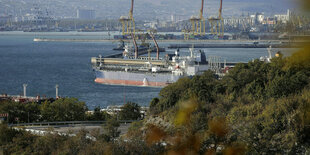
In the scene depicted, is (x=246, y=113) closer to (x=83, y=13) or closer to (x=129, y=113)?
(x=129, y=113)

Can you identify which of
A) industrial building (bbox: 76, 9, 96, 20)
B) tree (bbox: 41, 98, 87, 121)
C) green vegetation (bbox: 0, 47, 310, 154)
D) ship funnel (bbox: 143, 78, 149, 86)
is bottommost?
ship funnel (bbox: 143, 78, 149, 86)

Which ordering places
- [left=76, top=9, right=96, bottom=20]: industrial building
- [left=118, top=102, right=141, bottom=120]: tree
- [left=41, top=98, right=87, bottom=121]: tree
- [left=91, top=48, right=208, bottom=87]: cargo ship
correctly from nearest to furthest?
[left=41, top=98, right=87, bottom=121]: tree, [left=118, top=102, right=141, bottom=120]: tree, [left=91, top=48, right=208, bottom=87]: cargo ship, [left=76, top=9, right=96, bottom=20]: industrial building

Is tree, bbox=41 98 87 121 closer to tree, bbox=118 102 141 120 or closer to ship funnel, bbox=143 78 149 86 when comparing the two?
tree, bbox=118 102 141 120

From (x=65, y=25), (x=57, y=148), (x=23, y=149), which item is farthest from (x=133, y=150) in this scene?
(x=65, y=25)

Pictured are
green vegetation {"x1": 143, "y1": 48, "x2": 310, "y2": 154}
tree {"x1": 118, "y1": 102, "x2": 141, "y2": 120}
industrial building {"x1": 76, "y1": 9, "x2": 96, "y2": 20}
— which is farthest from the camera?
industrial building {"x1": 76, "y1": 9, "x2": 96, "y2": 20}

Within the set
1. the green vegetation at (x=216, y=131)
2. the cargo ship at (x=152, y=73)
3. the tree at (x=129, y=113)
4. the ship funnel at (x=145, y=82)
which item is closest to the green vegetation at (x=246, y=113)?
the green vegetation at (x=216, y=131)

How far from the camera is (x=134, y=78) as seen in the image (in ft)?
41.3

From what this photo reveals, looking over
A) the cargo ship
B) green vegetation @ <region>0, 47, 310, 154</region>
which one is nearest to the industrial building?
the cargo ship

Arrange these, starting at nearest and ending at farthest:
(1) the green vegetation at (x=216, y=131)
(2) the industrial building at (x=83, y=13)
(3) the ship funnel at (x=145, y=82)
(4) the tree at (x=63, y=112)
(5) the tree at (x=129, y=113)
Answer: (1) the green vegetation at (x=216, y=131), (4) the tree at (x=63, y=112), (5) the tree at (x=129, y=113), (3) the ship funnel at (x=145, y=82), (2) the industrial building at (x=83, y=13)

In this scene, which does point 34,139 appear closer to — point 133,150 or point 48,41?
point 133,150

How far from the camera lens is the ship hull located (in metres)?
12.0

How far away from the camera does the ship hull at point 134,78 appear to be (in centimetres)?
1205

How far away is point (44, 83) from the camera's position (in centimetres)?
1240

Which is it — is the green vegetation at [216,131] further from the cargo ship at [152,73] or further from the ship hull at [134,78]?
the ship hull at [134,78]
